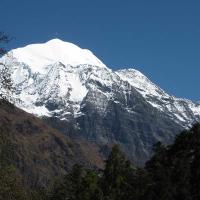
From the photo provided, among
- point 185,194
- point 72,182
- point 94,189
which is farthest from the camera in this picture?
point 72,182

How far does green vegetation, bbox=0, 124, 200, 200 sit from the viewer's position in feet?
240

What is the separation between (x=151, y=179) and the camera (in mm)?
80375

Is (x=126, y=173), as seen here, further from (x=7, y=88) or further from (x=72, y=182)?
(x=7, y=88)

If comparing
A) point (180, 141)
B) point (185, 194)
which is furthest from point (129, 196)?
point (185, 194)

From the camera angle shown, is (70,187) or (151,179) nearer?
(151,179)

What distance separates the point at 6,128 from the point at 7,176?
4.06 m

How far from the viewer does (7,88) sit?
27.5 meters

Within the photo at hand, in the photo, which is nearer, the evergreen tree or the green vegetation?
the green vegetation

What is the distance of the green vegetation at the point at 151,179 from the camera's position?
240 ft

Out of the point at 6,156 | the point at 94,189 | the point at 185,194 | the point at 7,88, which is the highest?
the point at 94,189

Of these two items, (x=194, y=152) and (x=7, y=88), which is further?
(x=194, y=152)

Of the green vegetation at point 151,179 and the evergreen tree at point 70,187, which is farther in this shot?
the evergreen tree at point 70,187

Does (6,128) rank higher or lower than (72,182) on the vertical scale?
lower

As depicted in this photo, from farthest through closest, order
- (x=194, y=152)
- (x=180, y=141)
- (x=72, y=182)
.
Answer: (x=72, y=182), (x=180, y=141), (x=194, y=152)
